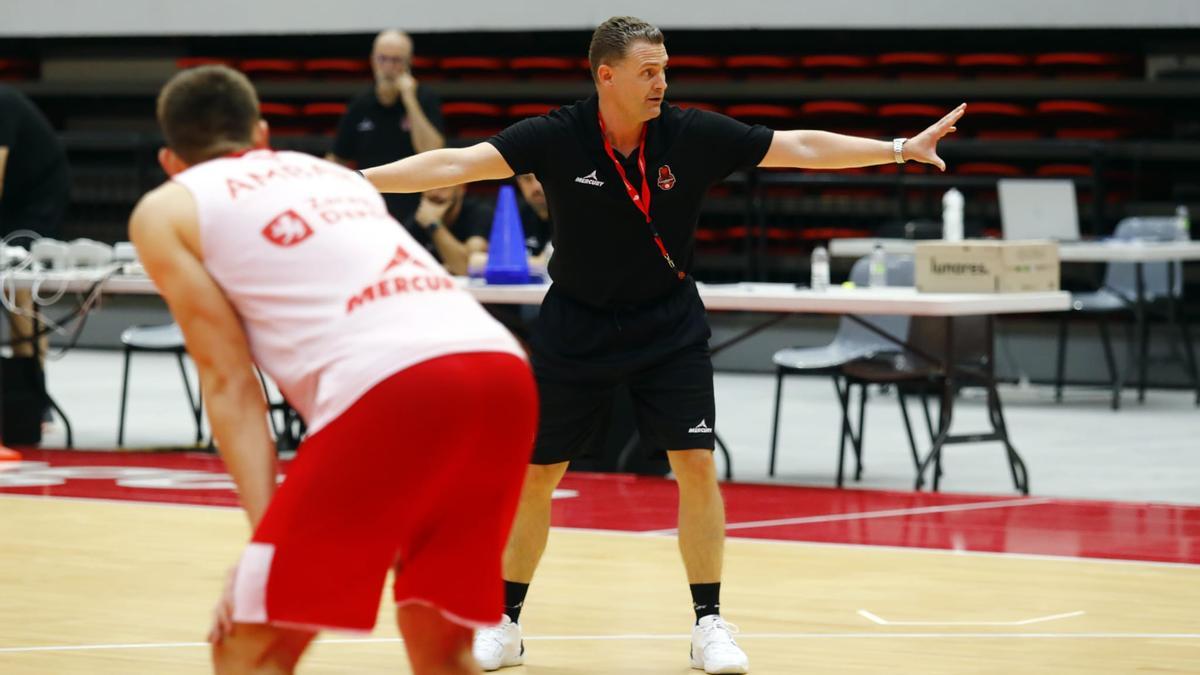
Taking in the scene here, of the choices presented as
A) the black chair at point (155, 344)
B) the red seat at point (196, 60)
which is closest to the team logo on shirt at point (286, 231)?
the black chair at point (155, 344)

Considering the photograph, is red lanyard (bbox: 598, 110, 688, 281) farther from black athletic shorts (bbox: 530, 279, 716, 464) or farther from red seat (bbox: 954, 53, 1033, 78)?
red seat (bbox: 954, 53, 1033, 78)

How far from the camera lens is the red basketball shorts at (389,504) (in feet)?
8.27

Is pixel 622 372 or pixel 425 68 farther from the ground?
pixel 425 68

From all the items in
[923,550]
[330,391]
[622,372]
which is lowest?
[923,550]

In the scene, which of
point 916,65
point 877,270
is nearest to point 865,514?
point 877,270

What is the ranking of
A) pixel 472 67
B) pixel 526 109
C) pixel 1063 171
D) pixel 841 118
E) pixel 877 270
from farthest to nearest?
1. pixel 472 67
2. pixel 526 109
3. pixel 841 118
4. pixel 1063 171
5. pixel 877 270

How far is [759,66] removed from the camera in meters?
14.4

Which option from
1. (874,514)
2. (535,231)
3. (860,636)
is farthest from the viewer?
(535,231)

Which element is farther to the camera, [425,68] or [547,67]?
[425,68]

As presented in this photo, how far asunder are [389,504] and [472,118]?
1284cm

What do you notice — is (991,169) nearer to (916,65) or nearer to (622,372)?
(916,65)

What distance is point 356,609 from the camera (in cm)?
254

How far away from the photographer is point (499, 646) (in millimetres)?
4484

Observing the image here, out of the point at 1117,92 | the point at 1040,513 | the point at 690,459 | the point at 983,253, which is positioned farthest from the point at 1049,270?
the point at 1117,92
